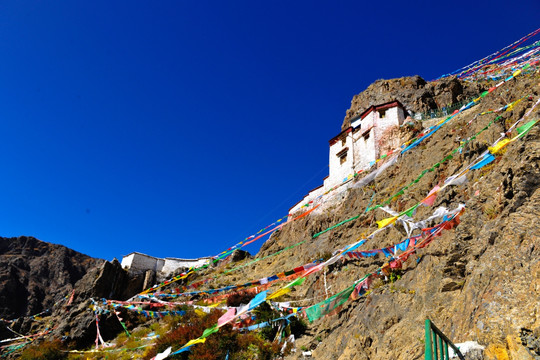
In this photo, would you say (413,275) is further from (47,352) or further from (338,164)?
(338,164)

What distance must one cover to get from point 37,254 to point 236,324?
1799 inches

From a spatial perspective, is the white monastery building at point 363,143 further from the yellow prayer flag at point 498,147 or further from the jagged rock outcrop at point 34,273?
the jagged rock outcrop at point 34,273

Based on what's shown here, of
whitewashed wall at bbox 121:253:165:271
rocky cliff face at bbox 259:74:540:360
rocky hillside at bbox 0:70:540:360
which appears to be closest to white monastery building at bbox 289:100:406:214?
rocky hillside at bbox 0:70:540:360

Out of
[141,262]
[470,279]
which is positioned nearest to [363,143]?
[141,262]

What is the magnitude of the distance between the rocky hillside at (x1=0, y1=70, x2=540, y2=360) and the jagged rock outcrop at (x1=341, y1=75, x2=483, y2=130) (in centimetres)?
757

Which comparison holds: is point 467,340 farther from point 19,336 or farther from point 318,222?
point 19,336

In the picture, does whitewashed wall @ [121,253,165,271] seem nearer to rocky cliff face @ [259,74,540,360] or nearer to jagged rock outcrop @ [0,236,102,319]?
jagged rock outcrop @ [0,236,102,319]

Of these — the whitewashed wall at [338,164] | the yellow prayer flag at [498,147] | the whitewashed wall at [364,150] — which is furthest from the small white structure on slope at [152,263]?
the yellow prayer flag at [498,147]

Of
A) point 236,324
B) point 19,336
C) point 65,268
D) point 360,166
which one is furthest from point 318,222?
point 65,268

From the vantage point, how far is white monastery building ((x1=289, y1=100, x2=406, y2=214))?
29.3 m

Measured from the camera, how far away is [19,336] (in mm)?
27016

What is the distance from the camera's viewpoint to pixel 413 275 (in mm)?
10086

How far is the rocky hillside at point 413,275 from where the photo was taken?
254 inches

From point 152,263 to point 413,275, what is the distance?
97.5ft
